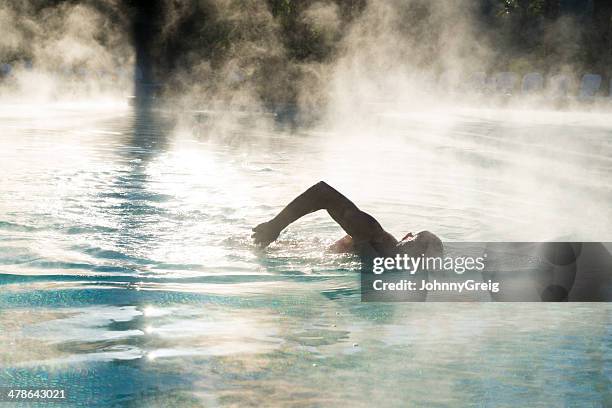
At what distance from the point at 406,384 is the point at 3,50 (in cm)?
2101

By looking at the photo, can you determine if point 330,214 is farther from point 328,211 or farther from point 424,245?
point 424,245

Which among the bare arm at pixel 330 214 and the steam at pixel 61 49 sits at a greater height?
the steam at pixel 61 49

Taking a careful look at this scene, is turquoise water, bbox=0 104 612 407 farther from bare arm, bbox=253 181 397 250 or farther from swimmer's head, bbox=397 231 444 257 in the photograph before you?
swimmer's head, bbox=397 231 444 257

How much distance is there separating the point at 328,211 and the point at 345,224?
0.46 ft

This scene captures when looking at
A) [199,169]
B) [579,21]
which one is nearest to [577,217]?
[199,169]

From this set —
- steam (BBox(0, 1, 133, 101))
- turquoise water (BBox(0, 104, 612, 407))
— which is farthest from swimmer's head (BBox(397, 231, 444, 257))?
steam (BBox(0, 1, 133, 101))

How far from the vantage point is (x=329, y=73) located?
79.6ft

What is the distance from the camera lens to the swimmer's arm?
575 centimetres

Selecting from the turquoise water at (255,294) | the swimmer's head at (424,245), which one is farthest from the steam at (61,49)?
the swimmer's head at (424,245)

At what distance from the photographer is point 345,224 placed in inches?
232

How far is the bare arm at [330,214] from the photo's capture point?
226 inches

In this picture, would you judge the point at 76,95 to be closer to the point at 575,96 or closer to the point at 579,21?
the point at 575,96

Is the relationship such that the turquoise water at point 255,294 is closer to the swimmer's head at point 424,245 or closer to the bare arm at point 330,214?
the bare arm at point 330,214

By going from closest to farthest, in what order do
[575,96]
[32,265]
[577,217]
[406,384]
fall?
[406,384] < [32,265] < [577,217] < [575,96]
